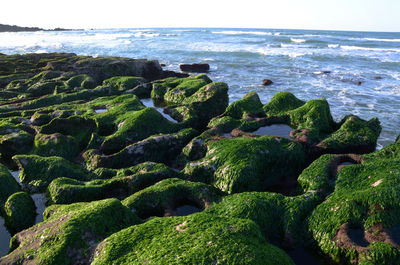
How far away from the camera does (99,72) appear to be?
18.0m

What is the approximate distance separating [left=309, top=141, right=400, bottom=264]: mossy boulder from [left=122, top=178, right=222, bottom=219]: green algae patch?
6.51 feet

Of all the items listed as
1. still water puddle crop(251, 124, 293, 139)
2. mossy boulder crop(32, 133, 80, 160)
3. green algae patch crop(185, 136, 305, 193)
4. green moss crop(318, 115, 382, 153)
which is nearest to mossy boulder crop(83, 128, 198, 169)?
mossy boulder crop(32, 133, 80, 160)

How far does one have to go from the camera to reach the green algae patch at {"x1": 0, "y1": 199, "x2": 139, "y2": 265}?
12.4 ft

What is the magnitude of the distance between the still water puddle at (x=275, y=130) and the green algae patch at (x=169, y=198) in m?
3.61

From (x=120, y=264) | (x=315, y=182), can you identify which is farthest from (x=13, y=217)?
(x=315, y=182)

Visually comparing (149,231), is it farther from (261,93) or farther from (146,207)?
(261,93)

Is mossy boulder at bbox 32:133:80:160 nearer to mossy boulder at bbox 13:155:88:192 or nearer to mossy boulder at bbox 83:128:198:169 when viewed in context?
mossy boulder at bbox 83:128:198:169

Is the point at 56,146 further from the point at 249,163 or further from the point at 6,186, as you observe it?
the point at 249,163

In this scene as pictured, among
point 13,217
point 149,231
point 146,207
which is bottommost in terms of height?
point 13,217

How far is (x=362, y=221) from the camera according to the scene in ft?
14.2

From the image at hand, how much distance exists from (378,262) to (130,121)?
7.30 m

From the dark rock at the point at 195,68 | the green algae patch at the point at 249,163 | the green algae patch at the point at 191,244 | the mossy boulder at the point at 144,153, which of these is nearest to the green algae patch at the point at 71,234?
the green algae patch at the point at 191,244

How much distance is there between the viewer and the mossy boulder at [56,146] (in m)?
7.90

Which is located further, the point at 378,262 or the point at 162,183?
the point at 162,183
